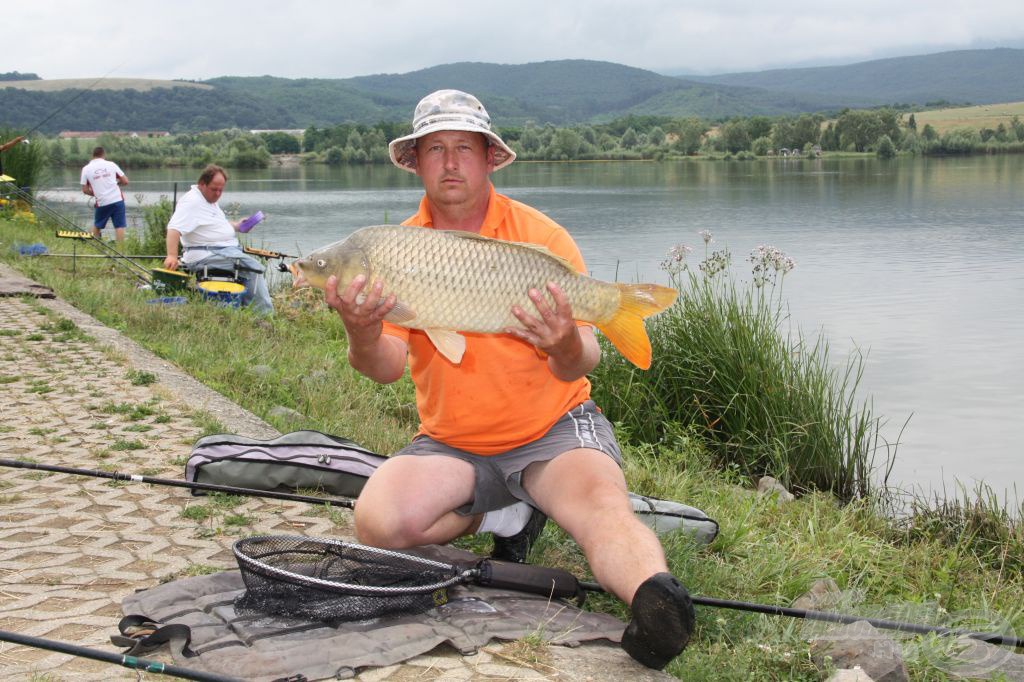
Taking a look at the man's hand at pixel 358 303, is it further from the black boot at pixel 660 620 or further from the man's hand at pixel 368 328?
the black boot at pixel 660 620

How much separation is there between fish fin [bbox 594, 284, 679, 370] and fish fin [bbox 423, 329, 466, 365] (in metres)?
0.33

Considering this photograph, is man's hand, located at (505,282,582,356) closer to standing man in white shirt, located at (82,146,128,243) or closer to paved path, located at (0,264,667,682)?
paved path, located at (0,264,667,682)

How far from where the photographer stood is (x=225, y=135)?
169ft

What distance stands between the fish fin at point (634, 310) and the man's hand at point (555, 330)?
0.09 metres

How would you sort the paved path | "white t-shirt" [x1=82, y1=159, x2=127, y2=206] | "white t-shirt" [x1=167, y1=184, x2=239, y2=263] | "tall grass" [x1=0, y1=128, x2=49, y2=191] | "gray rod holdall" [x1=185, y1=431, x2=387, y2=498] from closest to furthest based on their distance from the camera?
the paved path
"gray rod holdall" [x1=185, y1=431, x2=387, y2=498]
"white t-shirt" [x1=167, y1=184, x2=239, y2=263]
"white t-shirt" [x1=82, y1=159, x2=127, y2=206]
"tall grass" [x1=0, y1=128, x2=49, y2=191]

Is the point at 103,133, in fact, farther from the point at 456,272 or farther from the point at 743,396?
the point at 456,272

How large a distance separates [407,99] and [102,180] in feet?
369

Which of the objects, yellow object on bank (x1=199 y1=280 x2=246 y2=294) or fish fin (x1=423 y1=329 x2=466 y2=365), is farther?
yellow object on bank (x1=199 y1=280 x2=246 y2=294)

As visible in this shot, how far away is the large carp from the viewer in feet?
7.86

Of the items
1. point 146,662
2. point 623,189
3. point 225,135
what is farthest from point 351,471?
point 225,135

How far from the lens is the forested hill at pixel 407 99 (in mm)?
37812

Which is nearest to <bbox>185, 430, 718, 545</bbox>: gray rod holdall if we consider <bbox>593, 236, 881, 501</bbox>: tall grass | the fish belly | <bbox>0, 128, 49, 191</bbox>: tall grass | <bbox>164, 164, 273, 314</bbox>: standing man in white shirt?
the fish belly

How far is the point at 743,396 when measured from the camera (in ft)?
16.6

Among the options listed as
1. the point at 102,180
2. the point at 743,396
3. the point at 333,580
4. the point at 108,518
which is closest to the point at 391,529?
the point at 333,580
